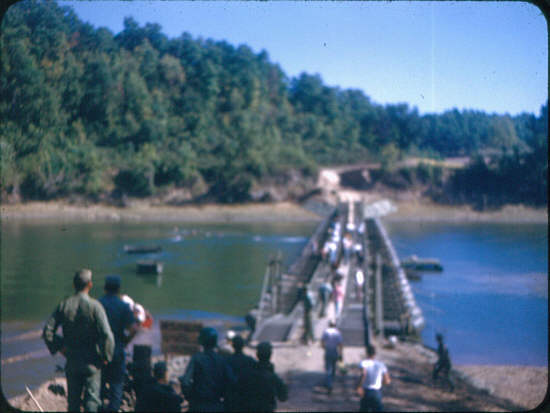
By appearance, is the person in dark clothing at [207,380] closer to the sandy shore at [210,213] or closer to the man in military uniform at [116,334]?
the man in military uniform at [116,334]

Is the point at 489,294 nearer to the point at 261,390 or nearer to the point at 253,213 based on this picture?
the point at 261,390

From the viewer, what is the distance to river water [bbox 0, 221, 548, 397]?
303 inches

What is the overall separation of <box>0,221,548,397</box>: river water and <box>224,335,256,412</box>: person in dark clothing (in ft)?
7.90

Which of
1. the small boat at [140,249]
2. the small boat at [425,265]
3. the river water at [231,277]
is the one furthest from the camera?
the small boat at [140,249]

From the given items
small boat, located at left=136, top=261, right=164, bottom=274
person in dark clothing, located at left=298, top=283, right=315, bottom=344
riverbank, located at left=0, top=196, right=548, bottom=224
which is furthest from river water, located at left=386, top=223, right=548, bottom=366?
small boat, located at left=136, top=261, right=164, bottom=274

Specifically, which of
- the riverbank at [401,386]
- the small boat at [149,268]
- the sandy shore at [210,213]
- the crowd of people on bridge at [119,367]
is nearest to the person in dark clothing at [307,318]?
the riverbank at [401,386]

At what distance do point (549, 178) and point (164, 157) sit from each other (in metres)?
24.0

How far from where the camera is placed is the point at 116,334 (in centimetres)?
368

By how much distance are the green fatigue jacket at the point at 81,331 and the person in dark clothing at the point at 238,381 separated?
0.86 m

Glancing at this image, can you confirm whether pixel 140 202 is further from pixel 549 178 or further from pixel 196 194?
pixel 549 178

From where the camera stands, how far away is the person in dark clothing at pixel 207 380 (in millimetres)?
3529

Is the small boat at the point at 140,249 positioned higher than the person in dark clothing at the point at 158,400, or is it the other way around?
the person in dark clothing at the point at 158,400

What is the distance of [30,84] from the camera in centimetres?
442

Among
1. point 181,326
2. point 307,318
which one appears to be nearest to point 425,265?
point 307,318
